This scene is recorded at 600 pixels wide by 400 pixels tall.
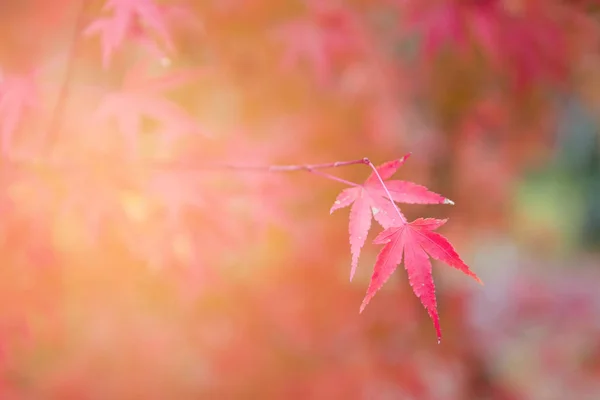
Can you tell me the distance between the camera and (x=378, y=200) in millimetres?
920

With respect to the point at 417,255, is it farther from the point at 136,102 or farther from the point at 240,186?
the point at 240,186

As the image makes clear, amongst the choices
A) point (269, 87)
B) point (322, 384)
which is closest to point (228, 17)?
point (269, 87)

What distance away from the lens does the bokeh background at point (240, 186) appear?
1.38 meters

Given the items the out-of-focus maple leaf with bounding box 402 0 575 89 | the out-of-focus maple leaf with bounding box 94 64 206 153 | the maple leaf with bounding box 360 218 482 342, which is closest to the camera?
the maple leaf with bounding box 360 218 482 342

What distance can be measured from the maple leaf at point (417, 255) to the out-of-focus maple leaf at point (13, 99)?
0.94 m

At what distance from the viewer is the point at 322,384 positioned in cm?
202

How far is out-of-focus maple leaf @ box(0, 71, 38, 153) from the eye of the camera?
47.0 inches

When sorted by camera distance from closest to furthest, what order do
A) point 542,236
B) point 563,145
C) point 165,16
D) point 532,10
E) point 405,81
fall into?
point 165,16, point 532,10, point 405,81, point 542,236, point 563,145

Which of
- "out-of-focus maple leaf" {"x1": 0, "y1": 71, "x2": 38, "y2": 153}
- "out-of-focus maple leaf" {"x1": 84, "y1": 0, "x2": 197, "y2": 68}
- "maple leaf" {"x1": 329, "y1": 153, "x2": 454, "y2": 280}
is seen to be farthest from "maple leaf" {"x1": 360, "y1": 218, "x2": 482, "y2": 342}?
"out-of-focus maple leaf" {"x1": 0, "y1": 71, "x2": 38, "y2": 153}

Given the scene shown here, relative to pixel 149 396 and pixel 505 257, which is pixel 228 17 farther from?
pixel 505 257

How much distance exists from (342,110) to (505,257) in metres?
3.17

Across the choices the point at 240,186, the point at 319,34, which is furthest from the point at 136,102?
the point at 319,34

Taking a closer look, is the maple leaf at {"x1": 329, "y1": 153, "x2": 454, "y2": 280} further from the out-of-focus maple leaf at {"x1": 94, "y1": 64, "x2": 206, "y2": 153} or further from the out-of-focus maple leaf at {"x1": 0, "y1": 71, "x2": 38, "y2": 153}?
the out-of-focus maple leaf at {"x1": 0, "y1": 71, "x2": 38, "y2": 153}

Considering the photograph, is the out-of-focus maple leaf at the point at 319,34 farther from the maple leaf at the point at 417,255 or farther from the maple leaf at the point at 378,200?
the maple leaf at the point at 417,255
